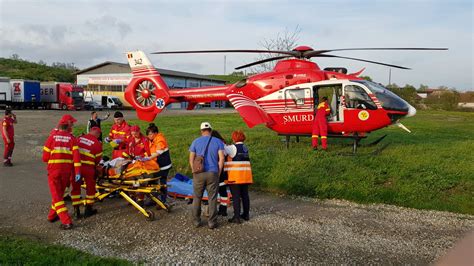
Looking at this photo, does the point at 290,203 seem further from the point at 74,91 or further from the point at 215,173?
the point at 74,91

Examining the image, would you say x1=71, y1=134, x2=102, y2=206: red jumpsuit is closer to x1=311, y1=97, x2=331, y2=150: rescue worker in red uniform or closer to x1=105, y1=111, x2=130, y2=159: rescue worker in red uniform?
x1=105, y1=111, x2=130, y2=159: rescue worker in red uniform

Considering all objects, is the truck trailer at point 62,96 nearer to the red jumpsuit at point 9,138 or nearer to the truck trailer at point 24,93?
the truck trailer at point 24,93

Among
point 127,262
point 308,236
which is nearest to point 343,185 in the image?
point 308,236

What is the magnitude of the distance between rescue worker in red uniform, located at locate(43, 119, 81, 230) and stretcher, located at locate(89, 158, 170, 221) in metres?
0.75

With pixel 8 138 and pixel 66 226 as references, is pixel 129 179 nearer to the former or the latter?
pixel 66 226

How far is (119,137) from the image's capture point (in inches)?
371

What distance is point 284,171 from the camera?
10070mm

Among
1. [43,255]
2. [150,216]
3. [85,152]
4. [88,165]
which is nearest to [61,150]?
[85,152]

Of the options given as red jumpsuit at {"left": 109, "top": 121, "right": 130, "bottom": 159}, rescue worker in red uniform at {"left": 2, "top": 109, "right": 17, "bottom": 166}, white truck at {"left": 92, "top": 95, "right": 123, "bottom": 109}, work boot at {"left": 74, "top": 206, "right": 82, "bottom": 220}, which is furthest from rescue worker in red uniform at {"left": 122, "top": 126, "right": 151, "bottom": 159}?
white truck at {"left": 92, "top": 95, "right": 123, "bottom": 109}

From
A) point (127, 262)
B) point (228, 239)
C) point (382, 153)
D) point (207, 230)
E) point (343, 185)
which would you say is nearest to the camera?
point (127, 262)

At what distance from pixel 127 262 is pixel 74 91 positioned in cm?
4512

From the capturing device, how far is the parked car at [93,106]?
47.9 meters

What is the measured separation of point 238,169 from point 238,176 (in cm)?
13

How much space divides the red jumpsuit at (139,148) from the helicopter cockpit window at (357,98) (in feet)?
21.3
